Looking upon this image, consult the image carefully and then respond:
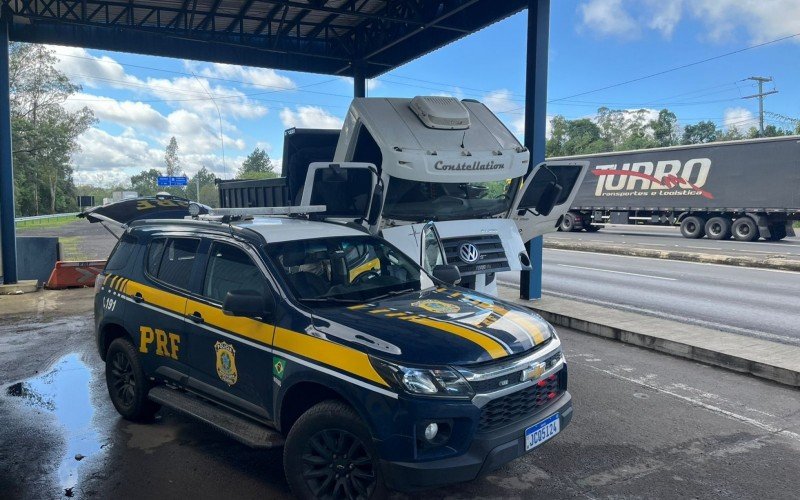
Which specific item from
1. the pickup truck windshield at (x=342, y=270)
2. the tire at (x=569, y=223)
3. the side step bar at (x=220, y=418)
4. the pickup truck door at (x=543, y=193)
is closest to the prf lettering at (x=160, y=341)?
the side step bar at (x=220, y=418)

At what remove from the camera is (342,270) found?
14.9 ft

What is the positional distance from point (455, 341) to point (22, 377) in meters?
5.60

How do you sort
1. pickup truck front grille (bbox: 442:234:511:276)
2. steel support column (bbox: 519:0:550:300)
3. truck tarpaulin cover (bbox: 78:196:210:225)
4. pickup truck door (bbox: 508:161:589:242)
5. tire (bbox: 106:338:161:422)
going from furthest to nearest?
1. truck tarpaulin cover (bbox: 78:196:210:225)
2. steel support column (bbox: 519:0:550:300)
3. pickup truck door (bbox: 508:161:589:242)
4. pickup truck front grille (bbox: 442:234:511:276)
5. tire (bbox: 106:338:161:422)

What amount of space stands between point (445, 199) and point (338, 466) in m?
4.91

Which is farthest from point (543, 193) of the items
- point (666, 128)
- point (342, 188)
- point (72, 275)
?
point (666, 128)

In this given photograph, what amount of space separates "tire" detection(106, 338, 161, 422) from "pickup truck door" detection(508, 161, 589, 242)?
537 centimetres

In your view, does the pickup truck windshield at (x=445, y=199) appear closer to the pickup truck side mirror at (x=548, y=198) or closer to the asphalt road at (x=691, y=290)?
the pickup truck side mirror at (x=548, y=198)

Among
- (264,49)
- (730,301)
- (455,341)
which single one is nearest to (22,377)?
(455,341)

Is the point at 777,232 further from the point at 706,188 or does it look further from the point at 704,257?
the point at 704,257

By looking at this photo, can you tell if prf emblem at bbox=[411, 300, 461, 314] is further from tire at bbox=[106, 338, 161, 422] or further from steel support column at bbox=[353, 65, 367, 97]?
steel support column at bbox=[353, 65, 367, 97]

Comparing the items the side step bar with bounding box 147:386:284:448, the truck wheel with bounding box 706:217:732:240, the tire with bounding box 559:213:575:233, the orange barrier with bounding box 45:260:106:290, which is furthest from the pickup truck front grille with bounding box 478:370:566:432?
the tire with bounding box 559:213:575:233

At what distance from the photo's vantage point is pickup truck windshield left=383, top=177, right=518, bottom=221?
7.64m

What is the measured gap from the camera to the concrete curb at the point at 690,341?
6.42m

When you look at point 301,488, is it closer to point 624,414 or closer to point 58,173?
point 624,414
